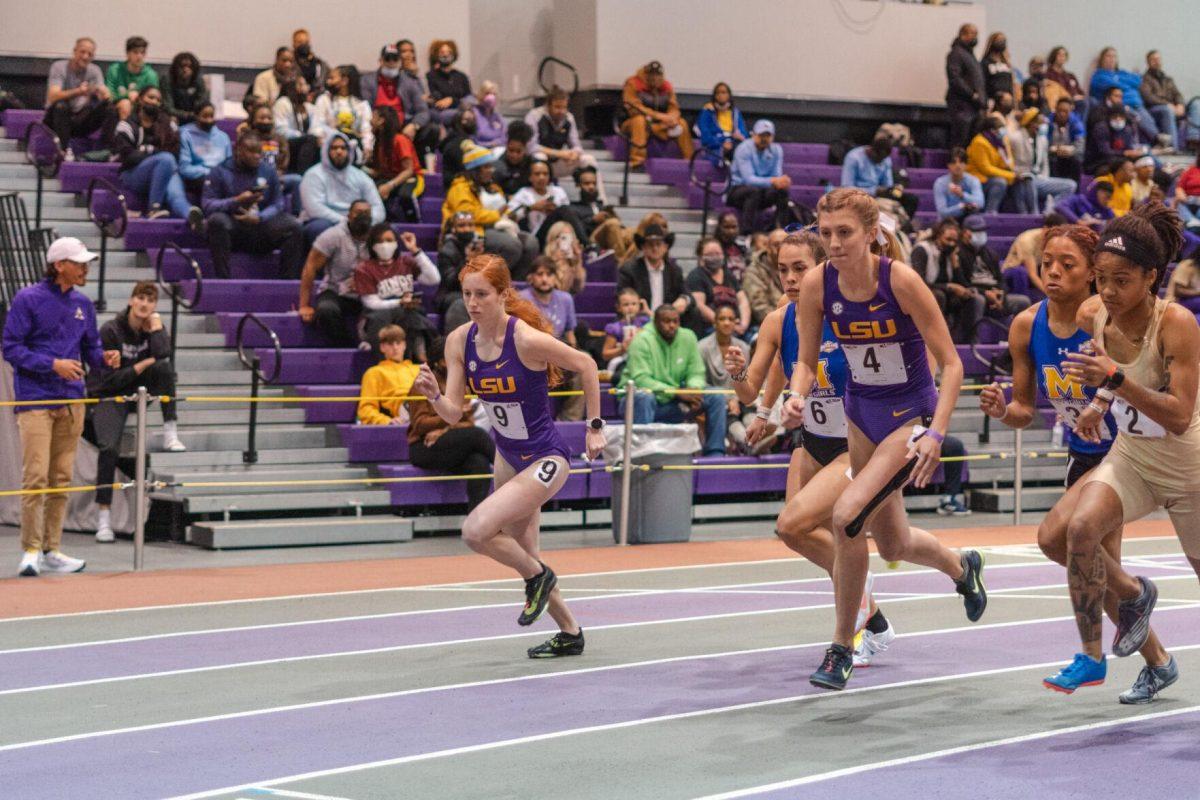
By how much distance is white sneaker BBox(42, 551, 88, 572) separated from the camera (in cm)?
1203

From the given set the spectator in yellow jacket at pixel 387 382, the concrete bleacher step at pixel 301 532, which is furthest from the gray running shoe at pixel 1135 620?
the spectator in yellow jacket at pixel 387 382

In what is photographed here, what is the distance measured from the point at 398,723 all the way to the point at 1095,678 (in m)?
2.80

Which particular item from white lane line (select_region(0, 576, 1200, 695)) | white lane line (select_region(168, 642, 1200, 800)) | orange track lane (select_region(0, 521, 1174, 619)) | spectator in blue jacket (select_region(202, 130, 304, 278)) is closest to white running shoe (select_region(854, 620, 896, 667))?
white lane line (select_region(168, 642, 1200, 800))

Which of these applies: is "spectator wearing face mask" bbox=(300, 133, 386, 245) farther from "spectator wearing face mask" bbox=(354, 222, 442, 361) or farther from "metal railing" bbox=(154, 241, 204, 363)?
"metal railing" bbox=(154, 241, 204, 363)

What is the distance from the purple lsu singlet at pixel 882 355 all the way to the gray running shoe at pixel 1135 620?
45.9 inches

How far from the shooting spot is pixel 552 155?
19688 mm

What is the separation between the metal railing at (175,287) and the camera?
49.8 ft

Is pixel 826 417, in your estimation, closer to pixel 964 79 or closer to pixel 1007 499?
pixel 1007 499

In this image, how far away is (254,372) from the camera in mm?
14336

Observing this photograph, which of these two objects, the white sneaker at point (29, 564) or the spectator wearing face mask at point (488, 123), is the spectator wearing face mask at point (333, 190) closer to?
the spectator wearing face mask at point (488, 123)

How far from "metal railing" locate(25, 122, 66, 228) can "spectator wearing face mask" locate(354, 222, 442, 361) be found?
12.2ft

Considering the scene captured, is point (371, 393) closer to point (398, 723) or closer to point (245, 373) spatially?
point (245, 373)

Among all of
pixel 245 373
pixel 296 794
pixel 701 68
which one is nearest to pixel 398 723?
pixel 296 794

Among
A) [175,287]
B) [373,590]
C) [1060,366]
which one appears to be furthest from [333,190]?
[1060,366]
